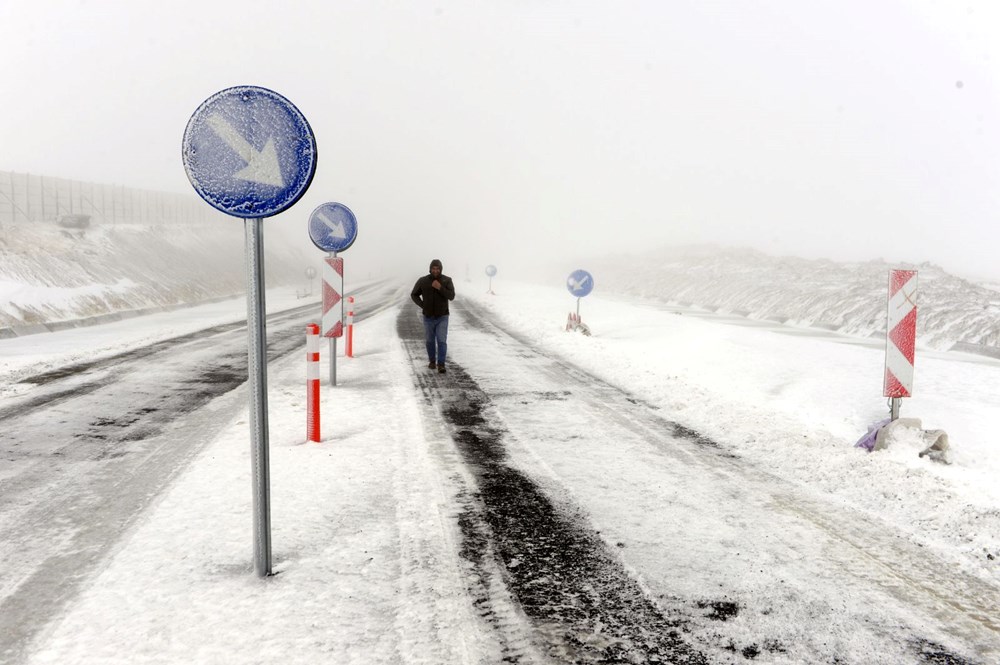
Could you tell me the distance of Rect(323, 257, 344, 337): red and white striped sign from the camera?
26.3 ft

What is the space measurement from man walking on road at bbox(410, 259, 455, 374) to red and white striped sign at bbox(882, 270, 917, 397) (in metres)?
6.13

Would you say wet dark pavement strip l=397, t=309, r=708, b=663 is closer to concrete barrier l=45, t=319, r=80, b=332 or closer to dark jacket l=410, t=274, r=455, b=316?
dark jacket l=410, t=274, r=455, b=316

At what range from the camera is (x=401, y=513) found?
3.79 meters

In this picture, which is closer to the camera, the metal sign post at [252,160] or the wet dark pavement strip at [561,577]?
the wet dark pavement strip at [561,577]

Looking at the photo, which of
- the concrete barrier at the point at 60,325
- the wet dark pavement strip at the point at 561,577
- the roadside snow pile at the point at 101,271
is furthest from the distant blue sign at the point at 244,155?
the concrete barrier at the point at 60,325

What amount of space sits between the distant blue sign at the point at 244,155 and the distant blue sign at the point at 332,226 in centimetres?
537

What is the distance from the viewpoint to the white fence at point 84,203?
98.8ft

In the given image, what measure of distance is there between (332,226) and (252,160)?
5657 millimetres

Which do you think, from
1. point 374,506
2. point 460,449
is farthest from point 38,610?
point 460,449

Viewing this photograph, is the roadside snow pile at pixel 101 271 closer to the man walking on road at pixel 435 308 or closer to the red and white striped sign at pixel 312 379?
the man walking on road at pixel 435 308

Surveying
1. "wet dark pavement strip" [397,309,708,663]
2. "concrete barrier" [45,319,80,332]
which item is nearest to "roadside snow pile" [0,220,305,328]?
A: "concrete barrier" [45,319,80,332]

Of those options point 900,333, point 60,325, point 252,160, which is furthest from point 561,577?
point 60,325

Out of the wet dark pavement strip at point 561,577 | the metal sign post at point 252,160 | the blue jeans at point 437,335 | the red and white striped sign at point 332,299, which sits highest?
the metal sign post at point 252,160

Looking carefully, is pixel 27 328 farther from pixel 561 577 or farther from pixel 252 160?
pixel 561 577
